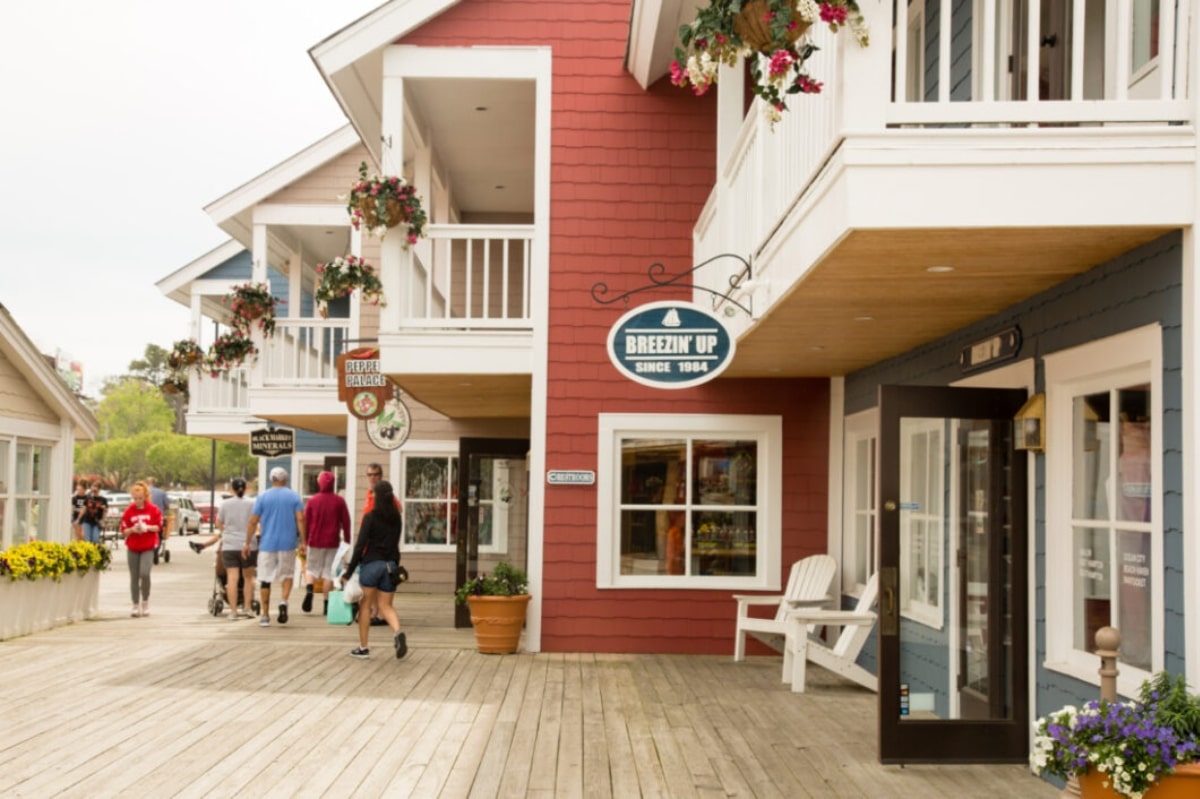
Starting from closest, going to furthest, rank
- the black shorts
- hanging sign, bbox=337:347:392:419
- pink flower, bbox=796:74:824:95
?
1. pink flower, bbox=796:74:824:95
2. hanging sign, bbox=337:347:392:419
3. the black shorts

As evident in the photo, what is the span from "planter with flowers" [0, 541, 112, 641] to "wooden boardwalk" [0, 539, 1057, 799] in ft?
1.02

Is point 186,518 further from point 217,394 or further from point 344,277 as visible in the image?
point 344,277

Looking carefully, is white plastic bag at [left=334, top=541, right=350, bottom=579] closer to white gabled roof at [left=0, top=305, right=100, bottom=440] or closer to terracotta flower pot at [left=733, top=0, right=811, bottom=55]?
white gabled roof at [left=0, top=305, right=100, bottom=440]

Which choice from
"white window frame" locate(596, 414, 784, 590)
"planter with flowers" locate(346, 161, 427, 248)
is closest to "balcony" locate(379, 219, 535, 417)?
"planter with flowers" locate(346, 161, 427, 248)

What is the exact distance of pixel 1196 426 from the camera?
5336mm

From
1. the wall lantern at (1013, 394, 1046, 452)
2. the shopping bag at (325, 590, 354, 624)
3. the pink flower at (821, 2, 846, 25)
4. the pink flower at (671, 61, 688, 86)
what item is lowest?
the shopping bag at (325, 590, 354, 624)

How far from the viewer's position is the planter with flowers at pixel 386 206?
11633mm

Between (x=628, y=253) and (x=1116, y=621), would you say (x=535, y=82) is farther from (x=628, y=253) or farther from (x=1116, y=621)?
(x=1116, y=621)

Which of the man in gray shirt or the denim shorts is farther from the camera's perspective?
the man in gray shirt

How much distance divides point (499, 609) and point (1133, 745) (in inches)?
293

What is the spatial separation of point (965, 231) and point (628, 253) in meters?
7.03

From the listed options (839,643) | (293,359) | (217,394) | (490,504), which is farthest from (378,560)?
(217,394)

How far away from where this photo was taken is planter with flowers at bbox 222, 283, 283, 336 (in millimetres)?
18344

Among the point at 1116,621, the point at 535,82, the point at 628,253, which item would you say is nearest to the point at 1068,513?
the point at 1116,621
